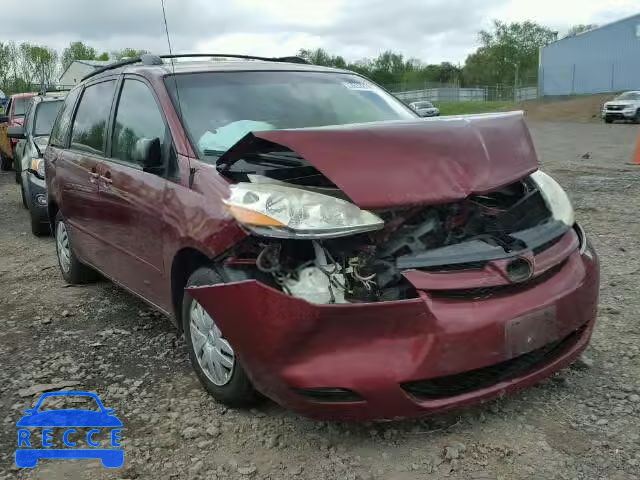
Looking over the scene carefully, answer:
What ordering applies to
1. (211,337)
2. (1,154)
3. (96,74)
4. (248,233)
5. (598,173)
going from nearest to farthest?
(248,233) → (211,337) → (96,74) → (598,173) → (1,154)

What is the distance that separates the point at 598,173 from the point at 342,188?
8.90 meters

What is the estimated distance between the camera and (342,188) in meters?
2.58

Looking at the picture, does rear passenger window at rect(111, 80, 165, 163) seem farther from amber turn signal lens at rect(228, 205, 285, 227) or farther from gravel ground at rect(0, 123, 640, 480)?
gravel ground at rect(0, 123, 640, 480)

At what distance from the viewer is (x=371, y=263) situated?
2.63m

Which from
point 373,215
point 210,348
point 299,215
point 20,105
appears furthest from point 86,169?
point 20,105

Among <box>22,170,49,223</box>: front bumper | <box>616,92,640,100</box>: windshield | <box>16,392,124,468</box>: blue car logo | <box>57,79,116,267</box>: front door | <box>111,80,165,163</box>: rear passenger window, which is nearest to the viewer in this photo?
<box>16,392,124,468</box>: blue car logo

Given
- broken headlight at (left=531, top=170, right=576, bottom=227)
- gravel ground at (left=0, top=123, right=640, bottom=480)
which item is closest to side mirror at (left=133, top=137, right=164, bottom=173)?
gravel ground at (left=0, top=123, right=640, bottom=480)

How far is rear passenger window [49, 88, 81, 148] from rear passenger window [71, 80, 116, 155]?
0.56 feet

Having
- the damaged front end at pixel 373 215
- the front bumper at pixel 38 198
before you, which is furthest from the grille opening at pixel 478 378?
the front bumper at pixel 38 198

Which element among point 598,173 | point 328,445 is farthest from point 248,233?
point 598,173

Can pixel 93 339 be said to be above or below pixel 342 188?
below

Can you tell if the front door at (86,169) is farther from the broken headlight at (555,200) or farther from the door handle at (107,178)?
the broken headlight at (555,200)

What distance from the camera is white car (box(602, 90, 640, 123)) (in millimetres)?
29359

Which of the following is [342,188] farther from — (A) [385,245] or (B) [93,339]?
(B) [93,339]
